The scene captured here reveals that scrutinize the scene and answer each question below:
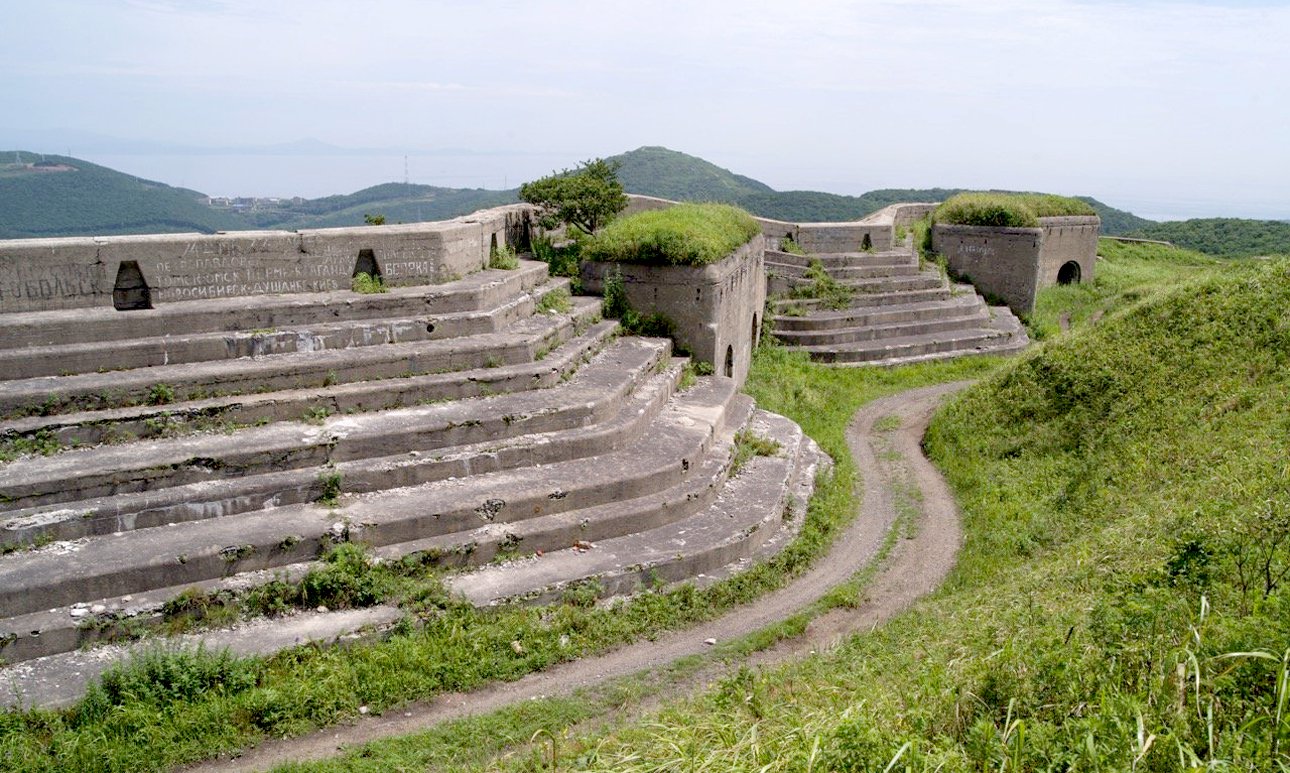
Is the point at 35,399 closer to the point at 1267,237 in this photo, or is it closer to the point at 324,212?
the point at 1267,237

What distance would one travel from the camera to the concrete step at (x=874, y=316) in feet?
54.5

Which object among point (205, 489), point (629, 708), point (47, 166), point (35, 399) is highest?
point (47, 166)

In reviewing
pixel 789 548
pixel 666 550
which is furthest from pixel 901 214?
pixel 666 550

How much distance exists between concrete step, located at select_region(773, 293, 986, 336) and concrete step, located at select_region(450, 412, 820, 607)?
7384 mm

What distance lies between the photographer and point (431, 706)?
228 inches

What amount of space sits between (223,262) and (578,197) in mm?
6081

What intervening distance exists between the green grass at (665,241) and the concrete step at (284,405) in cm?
257

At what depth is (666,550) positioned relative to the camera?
24.7 ft

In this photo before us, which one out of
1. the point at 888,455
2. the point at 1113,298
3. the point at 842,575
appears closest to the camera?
the point at 842,575

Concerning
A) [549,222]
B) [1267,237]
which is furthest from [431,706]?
[1267,237]

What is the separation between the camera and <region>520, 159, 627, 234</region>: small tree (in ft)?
44.8

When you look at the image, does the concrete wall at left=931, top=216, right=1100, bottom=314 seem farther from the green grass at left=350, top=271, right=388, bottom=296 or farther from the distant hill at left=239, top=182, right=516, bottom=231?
the distant hill at left=239, top=182, right=516, bottom=231

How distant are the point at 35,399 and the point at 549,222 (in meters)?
8.01

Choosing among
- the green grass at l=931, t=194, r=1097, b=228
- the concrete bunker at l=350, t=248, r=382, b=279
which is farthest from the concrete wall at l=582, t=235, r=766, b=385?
the green grass at l=931, t=194, r=1097, b=228
